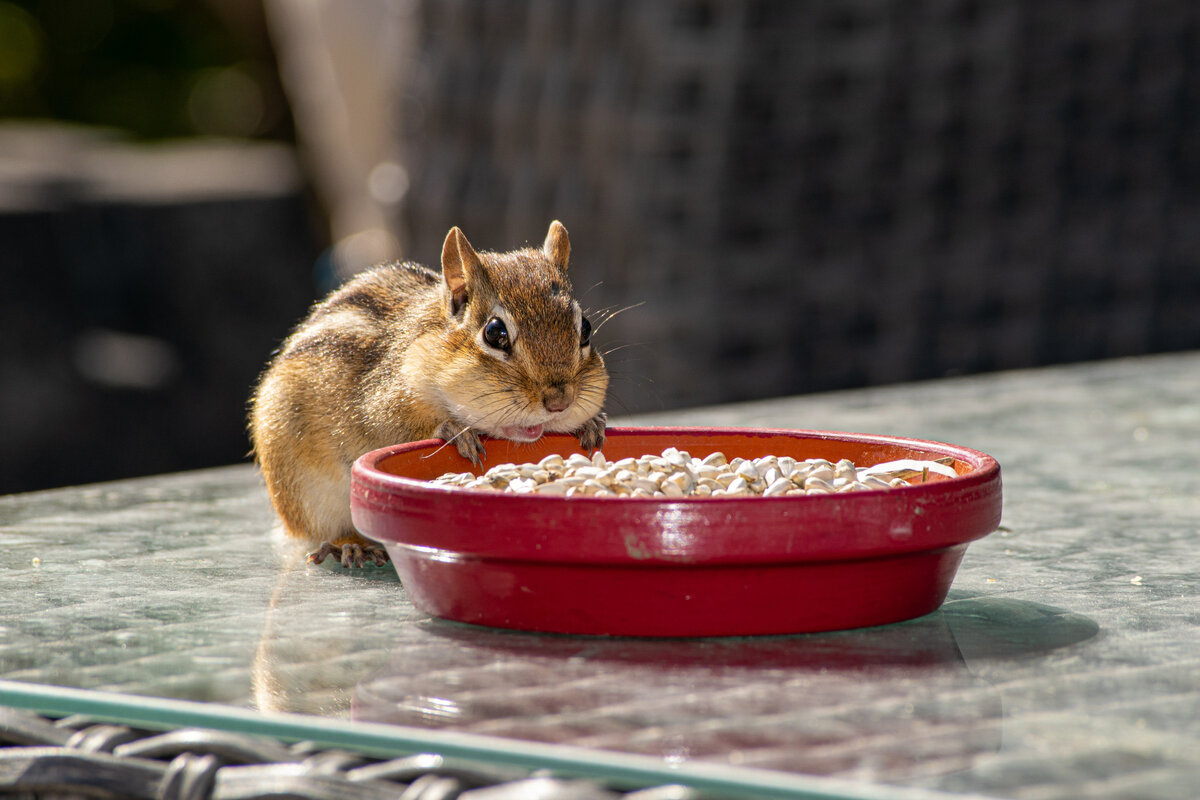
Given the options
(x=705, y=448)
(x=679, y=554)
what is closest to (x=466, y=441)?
(x=705, y=448)

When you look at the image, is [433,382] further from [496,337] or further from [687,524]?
[687,524]

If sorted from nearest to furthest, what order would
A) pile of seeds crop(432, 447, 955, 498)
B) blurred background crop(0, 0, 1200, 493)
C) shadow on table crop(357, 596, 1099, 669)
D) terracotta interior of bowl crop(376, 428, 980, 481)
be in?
shadow on table crop(357, 596, 1099, 669), pile of seeds crop(432, 447, 955, 498), terracotta interior of bowl crop(376, 428, 980, 481), blurred background crop(0, 0, 1200, 493)

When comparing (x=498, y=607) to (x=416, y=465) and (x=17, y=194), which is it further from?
(x=17, y=194)

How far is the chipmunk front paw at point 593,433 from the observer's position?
149 centimetres

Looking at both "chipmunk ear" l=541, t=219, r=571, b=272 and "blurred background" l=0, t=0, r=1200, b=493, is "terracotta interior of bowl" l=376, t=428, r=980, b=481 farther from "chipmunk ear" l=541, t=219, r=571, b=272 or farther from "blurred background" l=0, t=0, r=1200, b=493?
"blurred background" l=0, t=0, r=1200, b=493

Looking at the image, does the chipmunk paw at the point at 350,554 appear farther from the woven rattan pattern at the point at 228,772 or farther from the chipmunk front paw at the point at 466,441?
the woven rattan pattern at the point at 228,772

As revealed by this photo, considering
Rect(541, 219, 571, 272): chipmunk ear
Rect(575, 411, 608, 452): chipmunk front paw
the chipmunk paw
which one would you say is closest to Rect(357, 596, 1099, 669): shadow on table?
the chipmunk paw

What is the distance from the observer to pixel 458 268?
1640 mm

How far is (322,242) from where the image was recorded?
4922 mm

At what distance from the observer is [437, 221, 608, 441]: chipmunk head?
1535 millimetres

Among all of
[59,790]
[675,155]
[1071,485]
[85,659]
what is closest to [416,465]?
[85,659]

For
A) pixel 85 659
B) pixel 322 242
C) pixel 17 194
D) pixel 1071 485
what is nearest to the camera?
pixel 85 659

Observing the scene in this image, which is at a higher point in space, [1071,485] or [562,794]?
[562,794]

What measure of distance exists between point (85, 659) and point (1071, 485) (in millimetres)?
1086
